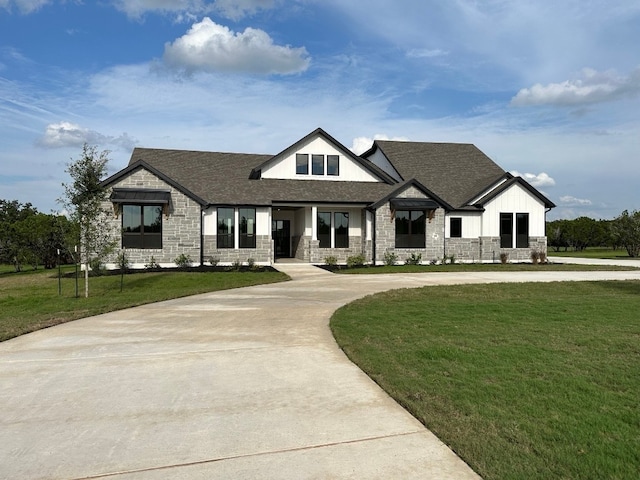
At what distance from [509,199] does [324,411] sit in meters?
27.5

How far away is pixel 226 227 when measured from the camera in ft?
85.6

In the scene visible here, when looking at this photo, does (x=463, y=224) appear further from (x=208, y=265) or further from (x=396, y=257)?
(x=208, y=265)

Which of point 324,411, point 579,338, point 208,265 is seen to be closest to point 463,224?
point 208,265

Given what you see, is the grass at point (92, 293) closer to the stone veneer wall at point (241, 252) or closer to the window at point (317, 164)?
the stone veneer wall at point (241, 252)

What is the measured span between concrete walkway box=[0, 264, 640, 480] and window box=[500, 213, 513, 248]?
75.7 feet

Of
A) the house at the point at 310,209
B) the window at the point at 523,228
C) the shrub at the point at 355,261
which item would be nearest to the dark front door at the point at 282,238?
the house at the point at 310,209

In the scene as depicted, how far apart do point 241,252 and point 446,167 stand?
16.5 metres

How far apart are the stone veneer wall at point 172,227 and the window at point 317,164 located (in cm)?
812

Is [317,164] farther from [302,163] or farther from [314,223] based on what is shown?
[314,223]

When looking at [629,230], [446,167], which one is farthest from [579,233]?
[446,167]

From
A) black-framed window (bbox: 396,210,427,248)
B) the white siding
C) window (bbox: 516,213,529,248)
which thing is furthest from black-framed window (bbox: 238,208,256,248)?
window (bbox: 516,213,529,248)

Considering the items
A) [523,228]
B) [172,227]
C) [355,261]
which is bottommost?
[355,261]

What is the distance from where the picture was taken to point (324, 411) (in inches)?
190

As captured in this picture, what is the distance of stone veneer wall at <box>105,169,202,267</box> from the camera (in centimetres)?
2423
